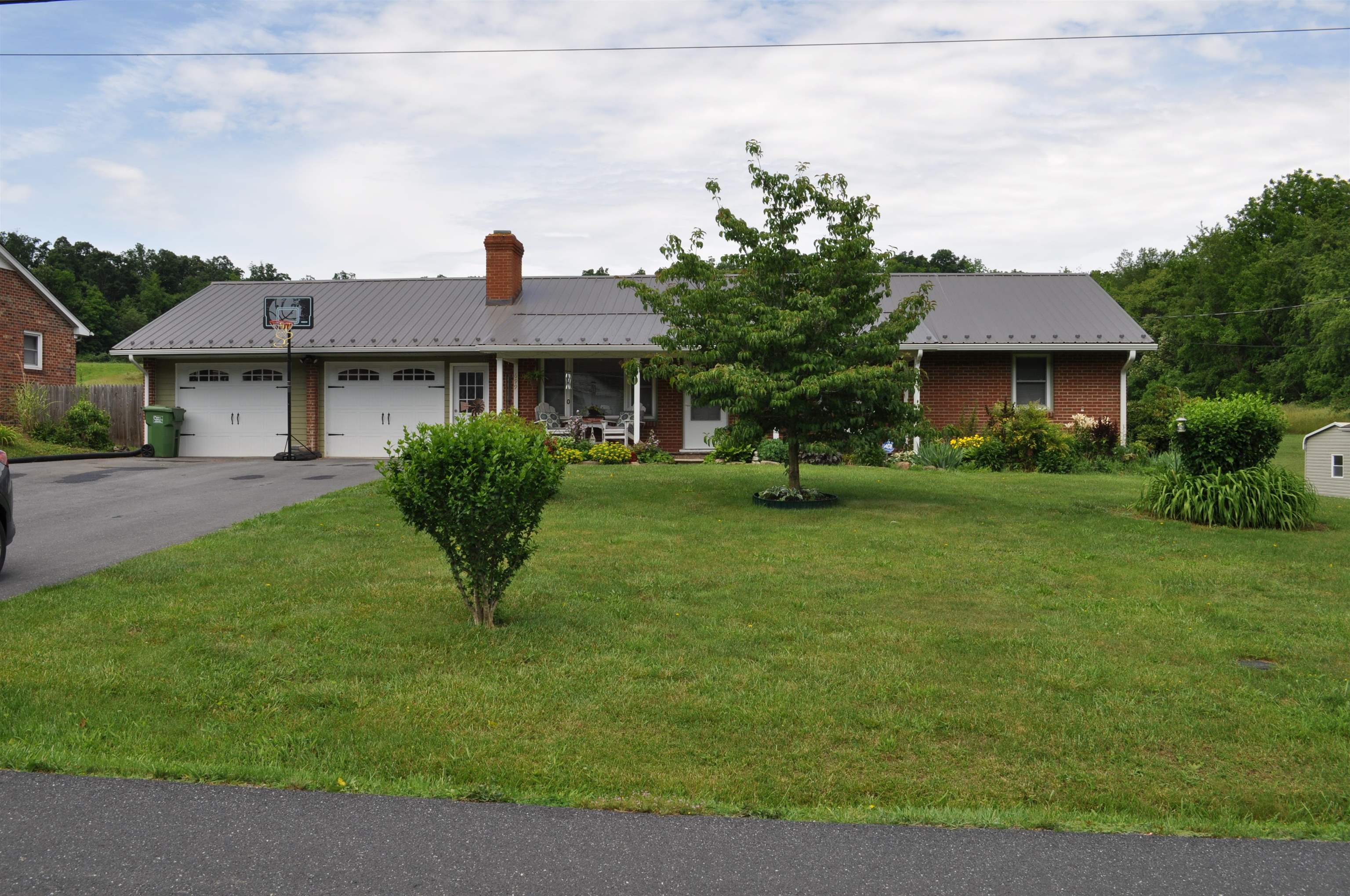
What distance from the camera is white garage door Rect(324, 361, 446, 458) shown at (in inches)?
875

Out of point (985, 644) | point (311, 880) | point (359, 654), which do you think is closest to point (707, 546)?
point (985, 644)

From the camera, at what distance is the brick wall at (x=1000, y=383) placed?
2109 cm

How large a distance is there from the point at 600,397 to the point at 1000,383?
8830 millimetres

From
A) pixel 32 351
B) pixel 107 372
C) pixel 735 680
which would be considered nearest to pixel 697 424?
pixel 735 680

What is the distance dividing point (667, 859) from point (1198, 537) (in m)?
8.85

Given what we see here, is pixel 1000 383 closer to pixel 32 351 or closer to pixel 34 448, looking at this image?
pixel 34 448

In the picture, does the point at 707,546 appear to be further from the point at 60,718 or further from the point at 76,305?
the point at 76,305

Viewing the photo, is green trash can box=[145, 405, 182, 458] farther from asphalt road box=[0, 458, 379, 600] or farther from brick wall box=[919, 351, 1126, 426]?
brick wall box=[919, 351, 1126, 426]

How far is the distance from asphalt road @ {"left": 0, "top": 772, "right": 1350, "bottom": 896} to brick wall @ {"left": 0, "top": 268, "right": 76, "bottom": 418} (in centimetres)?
2455

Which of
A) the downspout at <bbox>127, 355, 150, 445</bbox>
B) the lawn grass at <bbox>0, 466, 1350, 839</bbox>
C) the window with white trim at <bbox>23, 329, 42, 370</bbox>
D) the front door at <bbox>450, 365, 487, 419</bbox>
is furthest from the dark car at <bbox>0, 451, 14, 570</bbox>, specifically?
the window with white trim at <bbox>23, 329, 42, 370</bbox>

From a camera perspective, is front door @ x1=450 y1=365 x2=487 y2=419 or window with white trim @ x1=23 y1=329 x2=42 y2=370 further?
window with white trim @ x1=23 y1=329 x2=42 y2=370

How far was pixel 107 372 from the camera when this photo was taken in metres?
52.3

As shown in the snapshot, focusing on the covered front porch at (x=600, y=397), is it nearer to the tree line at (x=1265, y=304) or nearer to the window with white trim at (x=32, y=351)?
the window with white trim at (x=32, y=351)

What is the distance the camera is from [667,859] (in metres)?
3.27
